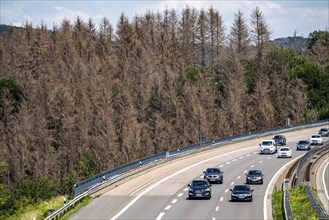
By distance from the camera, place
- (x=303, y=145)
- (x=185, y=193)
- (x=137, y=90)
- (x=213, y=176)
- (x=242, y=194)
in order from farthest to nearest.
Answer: (x=137, y=90)
(x=303, y=145)
(x=213, y=176)
(x=185, y=193)
(x=242, y=194)

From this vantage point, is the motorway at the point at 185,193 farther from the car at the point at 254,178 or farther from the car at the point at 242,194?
the car at the point at 254,178

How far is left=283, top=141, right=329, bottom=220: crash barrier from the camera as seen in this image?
34.9 meters

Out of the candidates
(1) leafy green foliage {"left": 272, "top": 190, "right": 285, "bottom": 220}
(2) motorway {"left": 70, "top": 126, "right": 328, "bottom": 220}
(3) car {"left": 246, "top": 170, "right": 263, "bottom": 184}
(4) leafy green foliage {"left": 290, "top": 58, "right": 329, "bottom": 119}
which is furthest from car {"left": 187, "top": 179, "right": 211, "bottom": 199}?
(4) leafy green foliage {"left": 290, "top": 58, "right": 329, "bottom": 119}

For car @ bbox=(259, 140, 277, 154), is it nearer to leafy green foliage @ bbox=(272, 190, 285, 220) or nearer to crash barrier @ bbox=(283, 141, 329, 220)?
crash barrier @ bbox=(283, 141, 329, 220)

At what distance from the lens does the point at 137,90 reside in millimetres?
138000

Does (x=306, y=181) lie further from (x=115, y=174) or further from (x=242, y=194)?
(x=115, y=174)

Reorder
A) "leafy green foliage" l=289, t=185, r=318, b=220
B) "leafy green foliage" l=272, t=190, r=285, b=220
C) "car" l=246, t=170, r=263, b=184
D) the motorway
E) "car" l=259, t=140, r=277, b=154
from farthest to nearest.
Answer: "car" l=259, t=140, r=277, b=154 → "car" l=246, t=170, r=263, b=184 → the motorway → "leafy green foliage" l=272, t=190, r=285, b=220 → "leafy green foliage" l=289, t=185, r=318, b=220

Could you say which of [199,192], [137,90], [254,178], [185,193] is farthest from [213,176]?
[137,90]

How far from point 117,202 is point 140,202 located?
5.38 feet

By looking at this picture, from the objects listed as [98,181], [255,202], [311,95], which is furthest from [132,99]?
[255,202]

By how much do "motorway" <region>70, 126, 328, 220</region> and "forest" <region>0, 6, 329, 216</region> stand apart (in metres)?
26.3

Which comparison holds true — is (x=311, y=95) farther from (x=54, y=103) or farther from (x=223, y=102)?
(x=54, y=103)

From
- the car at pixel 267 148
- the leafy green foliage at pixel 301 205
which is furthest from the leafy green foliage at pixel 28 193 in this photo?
the leafy green foliage at pixel 301 205

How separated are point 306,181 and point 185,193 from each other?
34.8ft
